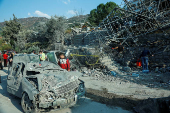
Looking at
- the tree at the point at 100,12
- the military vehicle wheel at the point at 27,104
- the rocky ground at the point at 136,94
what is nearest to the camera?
the rocky ground at the point at 136,94

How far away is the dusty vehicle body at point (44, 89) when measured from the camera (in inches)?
138

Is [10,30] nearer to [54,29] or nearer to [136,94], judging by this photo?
[54,29]

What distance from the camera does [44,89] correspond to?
3643 mm

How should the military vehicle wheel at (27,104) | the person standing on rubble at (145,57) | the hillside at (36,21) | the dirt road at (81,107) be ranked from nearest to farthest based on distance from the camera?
the military vehicle wheel at (27,104)
the dirt road at (81,107)
the person standing on rubble at (145,57)
the hillside at (36,21)

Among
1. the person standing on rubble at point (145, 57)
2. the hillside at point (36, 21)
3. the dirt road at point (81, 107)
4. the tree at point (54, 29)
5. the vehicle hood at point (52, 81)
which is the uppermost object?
the hillside at point (36, 21)

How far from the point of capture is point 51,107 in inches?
139

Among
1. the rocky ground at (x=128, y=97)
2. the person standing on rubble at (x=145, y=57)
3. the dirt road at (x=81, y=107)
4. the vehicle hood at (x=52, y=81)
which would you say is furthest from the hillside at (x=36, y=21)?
the vehicle hood at (x=52, y=81)

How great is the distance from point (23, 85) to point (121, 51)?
27.5ft

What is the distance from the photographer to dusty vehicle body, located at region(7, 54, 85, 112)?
11.5 feet

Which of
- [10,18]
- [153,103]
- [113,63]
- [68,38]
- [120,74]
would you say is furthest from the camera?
[10,18]

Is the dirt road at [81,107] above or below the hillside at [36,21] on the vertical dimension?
below

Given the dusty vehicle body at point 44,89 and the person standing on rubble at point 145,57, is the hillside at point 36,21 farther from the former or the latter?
the dusty vehicle body at point 44,89

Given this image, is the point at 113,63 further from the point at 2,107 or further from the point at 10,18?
the point at 10,18

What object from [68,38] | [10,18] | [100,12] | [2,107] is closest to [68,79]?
[2,107]
